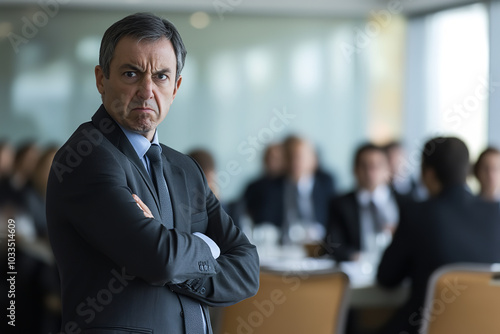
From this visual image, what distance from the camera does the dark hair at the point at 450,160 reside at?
3.76 m

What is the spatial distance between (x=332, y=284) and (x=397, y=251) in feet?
Result: 1.94

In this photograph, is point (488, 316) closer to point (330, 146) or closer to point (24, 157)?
point (24, 157)

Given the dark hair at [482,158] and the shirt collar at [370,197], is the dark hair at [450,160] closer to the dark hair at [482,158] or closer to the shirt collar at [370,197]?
the dark hair at [482,158]

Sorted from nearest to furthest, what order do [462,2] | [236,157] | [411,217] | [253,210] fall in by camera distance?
[411,217]
[253,210]
[462,2]
[236,157]

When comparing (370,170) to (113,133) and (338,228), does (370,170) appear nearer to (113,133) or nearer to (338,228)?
(338,228)

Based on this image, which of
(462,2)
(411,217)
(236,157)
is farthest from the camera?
(236,157)

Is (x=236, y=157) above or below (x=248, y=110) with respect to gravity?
below

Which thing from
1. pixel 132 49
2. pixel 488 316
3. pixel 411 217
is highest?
pixel 132 49

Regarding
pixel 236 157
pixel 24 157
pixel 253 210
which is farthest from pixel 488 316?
pixel 236 157

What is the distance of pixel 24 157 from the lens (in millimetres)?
7305

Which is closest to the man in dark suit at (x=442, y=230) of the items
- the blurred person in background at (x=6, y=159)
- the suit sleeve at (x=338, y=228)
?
the suit sleeve at (x=338, y=228)

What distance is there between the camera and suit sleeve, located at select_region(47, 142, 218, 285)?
156 cm

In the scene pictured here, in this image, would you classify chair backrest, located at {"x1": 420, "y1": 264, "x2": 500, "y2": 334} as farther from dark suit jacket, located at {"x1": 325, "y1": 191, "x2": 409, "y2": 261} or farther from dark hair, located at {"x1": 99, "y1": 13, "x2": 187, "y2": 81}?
dark hair, located at {"x1": 99, "y1": 13, "x2": 187, "y2": 81}

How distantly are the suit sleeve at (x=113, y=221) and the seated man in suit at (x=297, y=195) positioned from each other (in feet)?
15.3
